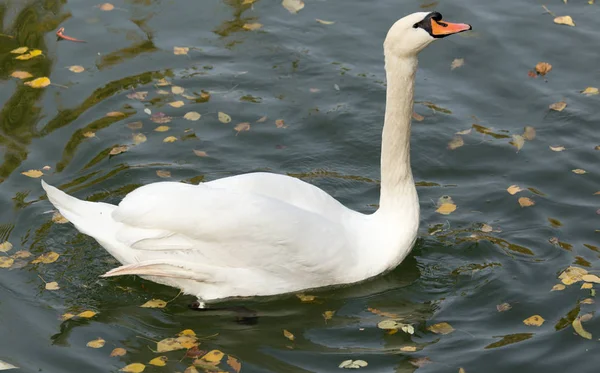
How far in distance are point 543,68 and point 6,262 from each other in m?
6.37

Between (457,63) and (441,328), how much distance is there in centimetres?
481

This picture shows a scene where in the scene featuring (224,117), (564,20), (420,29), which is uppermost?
(420,29)

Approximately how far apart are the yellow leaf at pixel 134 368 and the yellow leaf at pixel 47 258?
1.53m

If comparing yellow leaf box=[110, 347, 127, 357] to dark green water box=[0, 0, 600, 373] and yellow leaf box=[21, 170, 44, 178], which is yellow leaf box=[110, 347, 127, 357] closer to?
dark green water box=[0, 0, 600, 373]

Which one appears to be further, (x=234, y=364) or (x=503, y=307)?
(x=503, y=307)

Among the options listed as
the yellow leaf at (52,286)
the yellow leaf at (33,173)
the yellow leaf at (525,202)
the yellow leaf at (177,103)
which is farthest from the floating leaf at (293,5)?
the yellow leaf at (52,286)

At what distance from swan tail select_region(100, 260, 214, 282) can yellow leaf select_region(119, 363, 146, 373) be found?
28.2 inches

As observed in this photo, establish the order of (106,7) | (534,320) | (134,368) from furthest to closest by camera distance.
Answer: (106,7), (534,320), (134,368)

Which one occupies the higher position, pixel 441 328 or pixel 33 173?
pixel 441 328

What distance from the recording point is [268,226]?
768 centimetres

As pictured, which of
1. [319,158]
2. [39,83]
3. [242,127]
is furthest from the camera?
[39,83]

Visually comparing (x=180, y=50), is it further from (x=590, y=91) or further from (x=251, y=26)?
(x=590, y=91)

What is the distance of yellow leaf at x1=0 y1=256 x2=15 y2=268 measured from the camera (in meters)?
8.39

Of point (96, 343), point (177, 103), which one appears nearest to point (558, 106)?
point (177, 103)
